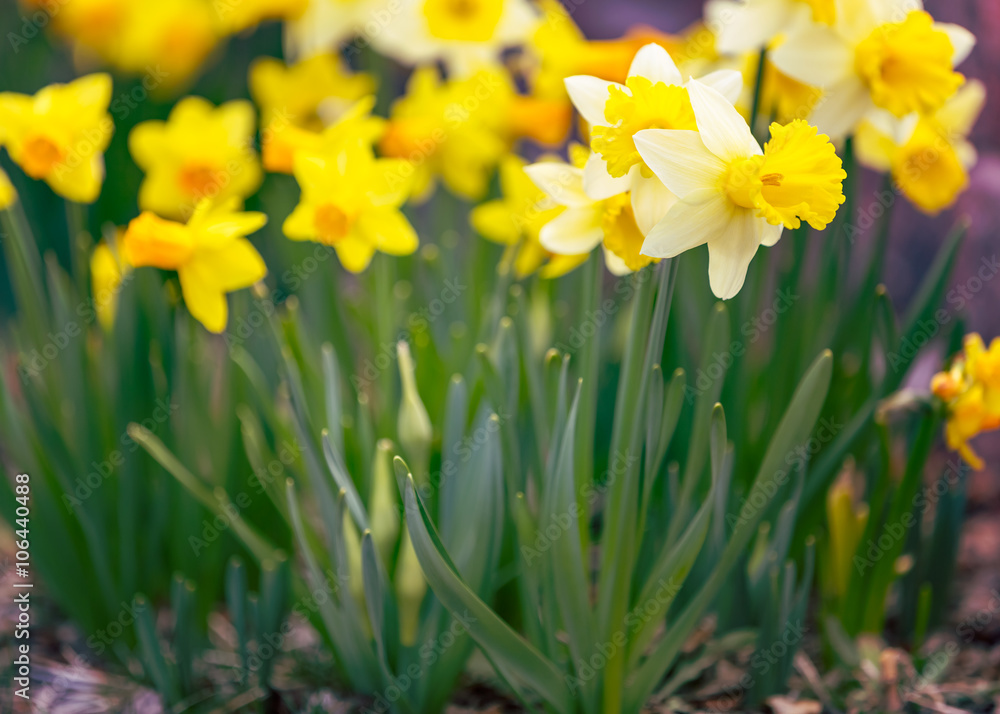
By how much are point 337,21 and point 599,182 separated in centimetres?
103

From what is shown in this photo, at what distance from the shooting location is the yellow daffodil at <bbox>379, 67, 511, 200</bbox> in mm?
1262

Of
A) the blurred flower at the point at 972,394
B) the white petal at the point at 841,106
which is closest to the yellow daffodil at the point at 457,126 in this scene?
the white petal at the point at 841,106

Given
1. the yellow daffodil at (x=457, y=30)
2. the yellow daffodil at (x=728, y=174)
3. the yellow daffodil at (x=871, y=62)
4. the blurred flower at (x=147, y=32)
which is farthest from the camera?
the blurred flower at (x=147, y=32)

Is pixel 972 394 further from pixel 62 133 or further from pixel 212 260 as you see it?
pixel 62 133

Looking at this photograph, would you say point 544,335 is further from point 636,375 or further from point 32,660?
point 32,660

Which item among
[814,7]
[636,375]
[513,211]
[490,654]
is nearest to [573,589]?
[490,654]

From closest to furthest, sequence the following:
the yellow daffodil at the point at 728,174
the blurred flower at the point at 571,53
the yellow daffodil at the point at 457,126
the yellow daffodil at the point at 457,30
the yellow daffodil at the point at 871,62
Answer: the yellow daffodil at the point at 728,174 → the yellow daffodil at the point at 871,62 → the blurred flower at the point at 571,53 → the yellow daffodil at the point at 457,126 → the yellow daffodil at the point at 457,30

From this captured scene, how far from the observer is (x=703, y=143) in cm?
61

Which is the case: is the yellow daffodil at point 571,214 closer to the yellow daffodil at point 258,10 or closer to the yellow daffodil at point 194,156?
the yellow daffodil at point 194,156

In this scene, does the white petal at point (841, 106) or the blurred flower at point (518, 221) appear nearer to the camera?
the white petal at point (841, 106)

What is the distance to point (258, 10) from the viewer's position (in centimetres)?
147

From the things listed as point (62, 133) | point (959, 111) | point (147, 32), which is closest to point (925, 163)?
point (959, 111)

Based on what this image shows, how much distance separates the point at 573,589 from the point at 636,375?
27 cm

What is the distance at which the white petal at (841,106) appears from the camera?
882 mm
